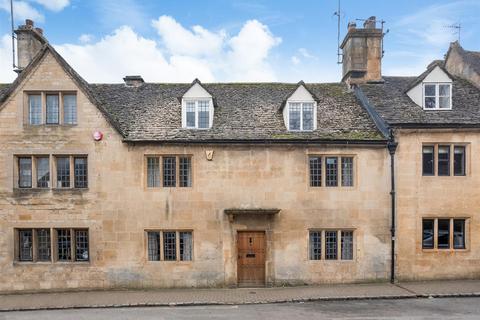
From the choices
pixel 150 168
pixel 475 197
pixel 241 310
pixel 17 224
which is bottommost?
pixel 241 310

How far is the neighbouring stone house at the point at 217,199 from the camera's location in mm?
17047

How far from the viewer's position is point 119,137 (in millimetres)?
17188

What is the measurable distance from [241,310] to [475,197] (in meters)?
12.1

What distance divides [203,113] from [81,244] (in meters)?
8.42

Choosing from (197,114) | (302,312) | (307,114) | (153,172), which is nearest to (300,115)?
(307,114)

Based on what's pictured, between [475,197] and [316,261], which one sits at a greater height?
[475,197]

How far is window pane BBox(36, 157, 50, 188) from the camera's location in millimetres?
17234

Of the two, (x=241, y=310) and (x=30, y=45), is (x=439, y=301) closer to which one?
(x=241, y=310)

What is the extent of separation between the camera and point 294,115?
60.3ft

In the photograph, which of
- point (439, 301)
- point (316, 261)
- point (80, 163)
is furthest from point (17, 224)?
point (439, 301)

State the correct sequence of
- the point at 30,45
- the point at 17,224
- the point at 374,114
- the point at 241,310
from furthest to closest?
the point at 30,45 < the point at 374,114 < the point at 17,224 < the point at 241,310

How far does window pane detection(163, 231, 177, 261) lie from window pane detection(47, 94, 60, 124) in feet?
24.3

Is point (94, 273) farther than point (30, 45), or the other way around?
point (30, 45)

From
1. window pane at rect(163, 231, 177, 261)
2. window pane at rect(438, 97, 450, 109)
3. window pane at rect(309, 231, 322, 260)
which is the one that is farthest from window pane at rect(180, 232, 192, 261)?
window pane at rect(438, 97, 450, 109)
